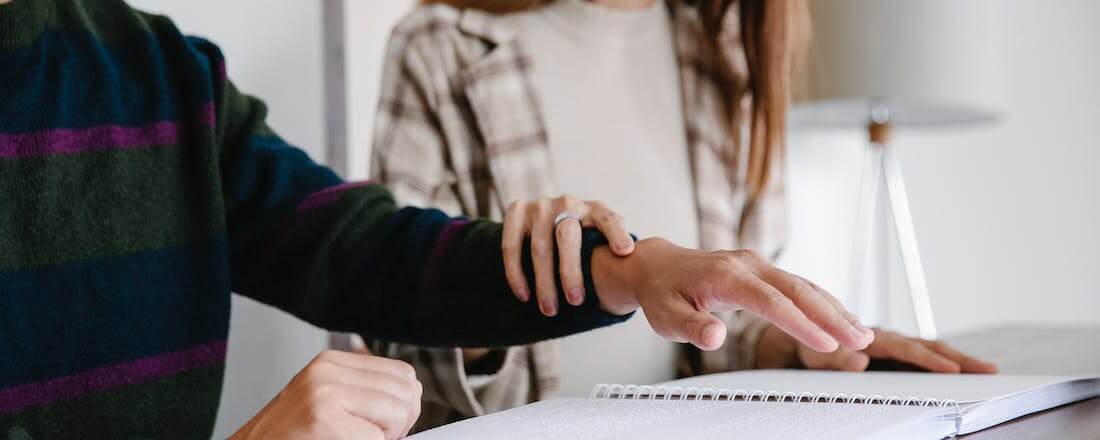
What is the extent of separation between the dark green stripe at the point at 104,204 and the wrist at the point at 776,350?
525 millimetres

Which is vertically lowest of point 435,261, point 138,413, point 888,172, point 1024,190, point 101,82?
point 1024,190

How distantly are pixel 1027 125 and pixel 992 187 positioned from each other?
0.60 feet

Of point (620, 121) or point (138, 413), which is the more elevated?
point (620, 121)

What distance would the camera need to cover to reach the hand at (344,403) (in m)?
0.50

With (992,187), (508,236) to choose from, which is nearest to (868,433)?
(508,236)

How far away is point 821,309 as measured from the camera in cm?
57

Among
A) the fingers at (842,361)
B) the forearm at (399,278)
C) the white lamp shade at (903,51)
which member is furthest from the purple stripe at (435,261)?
the white lamp shade at (903,51)

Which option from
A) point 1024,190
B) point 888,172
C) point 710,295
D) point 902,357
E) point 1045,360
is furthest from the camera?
point 1024,190

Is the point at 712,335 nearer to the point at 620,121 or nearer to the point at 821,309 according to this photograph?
the point at 821,309

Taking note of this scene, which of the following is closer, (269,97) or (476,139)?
(476,139)

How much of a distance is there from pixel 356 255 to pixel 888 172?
5.26ft

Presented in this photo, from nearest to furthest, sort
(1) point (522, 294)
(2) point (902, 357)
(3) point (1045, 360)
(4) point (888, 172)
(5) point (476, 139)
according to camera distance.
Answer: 1. (1) point (522, 294)
2. (2) point (902, 357)
3. (3) point (1045, 360)
4. (5) point (476, 139)
5. (4) point (888, 172)

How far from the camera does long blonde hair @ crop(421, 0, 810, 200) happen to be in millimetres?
1283

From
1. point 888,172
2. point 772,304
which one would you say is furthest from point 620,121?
point 888,172
